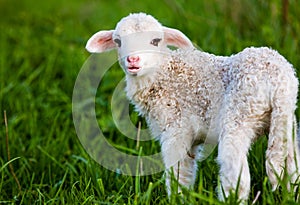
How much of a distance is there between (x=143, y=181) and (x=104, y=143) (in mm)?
749

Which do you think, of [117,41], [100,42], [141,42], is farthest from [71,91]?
[141,42]

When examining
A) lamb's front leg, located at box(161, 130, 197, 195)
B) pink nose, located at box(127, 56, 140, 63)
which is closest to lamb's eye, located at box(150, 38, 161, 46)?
pink nose, located at box(127, 56, 140, 63)

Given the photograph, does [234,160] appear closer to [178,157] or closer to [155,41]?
[178,157]

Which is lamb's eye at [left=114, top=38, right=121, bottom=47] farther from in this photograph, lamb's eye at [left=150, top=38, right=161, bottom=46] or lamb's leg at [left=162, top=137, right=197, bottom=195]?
lamb's leg at [left=162, top=137, right=197, bottom=195]

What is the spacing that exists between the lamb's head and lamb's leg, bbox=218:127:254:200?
50 centimetres

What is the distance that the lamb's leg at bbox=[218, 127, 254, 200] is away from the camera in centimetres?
248

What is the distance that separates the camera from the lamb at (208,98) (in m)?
2.52

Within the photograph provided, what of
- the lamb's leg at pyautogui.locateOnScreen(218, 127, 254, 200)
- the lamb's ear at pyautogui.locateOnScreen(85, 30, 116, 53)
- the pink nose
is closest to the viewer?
the lamb's leg at pyautogui.locateOnScreen(218, 127, 254, 200)

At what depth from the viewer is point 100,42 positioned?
10.0 feet

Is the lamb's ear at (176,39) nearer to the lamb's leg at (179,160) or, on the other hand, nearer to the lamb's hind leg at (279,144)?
the lamb's leg at (179,160)

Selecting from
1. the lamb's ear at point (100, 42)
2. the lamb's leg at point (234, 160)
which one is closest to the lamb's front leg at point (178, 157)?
the lamb's leg at point (234, 160)

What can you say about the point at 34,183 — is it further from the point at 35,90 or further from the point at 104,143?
the point at 35,90

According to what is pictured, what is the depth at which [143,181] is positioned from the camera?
11.0 ft

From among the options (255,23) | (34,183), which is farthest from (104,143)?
(255,23)
